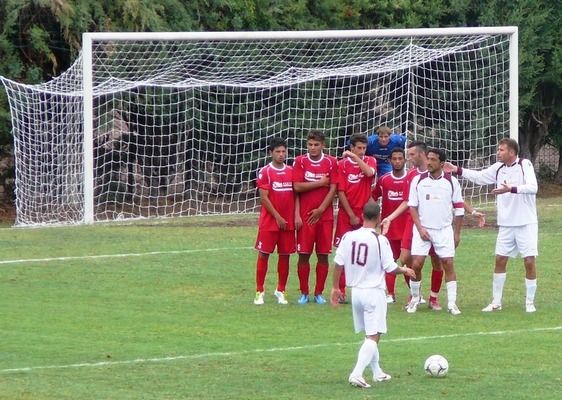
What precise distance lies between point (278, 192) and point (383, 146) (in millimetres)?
1604

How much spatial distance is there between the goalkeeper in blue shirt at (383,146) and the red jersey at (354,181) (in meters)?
0.67

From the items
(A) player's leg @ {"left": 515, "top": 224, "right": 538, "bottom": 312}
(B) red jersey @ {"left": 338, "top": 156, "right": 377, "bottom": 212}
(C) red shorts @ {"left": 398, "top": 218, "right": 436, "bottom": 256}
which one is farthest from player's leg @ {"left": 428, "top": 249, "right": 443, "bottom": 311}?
(B) red jersey @ {"left": 338, "top": 156, "right": 377, "bottom": 212}

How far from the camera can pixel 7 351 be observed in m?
12.3

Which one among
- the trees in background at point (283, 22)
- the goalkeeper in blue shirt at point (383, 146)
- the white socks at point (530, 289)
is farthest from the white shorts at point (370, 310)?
the trees in background at point (283, 22)

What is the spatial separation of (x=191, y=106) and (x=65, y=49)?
292 centimetres

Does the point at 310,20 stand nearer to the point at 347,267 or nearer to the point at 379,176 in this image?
the point at 379,176

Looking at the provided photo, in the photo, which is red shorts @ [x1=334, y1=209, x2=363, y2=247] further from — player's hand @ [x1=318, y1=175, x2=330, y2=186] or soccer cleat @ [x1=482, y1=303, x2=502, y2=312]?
soccer cleat @ [x1=482, y1=303, x2=502, y2=312]

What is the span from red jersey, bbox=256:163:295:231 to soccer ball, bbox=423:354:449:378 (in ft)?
16.5

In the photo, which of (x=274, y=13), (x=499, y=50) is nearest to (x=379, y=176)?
(x=499, y=50)

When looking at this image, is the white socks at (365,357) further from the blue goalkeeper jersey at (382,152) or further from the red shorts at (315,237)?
the blue goalkeeper jersey at (382,152)

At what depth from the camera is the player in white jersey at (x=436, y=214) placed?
582 inches

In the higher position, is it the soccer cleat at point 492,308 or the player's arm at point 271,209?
the player's arm at point 271,209

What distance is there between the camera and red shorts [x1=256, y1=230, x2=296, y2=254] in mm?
15711

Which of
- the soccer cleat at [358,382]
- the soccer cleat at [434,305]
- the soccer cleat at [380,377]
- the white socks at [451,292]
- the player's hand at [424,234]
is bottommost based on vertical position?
the soccer cleat at [434,305]
